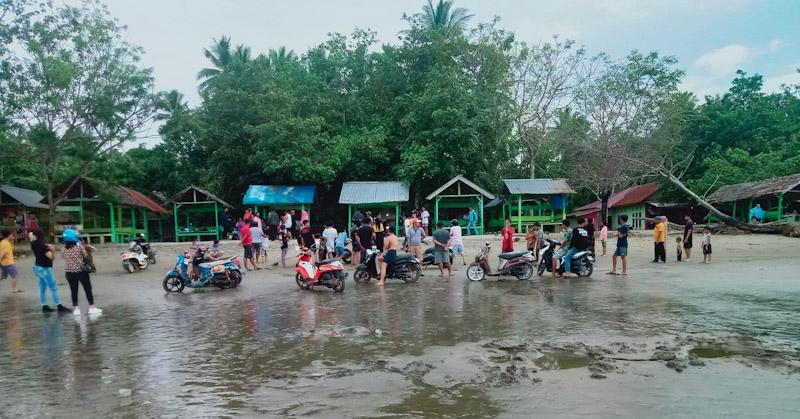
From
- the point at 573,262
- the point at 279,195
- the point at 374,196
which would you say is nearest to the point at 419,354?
the point at 573,262

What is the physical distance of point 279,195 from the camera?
27344mm

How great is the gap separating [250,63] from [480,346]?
95.7 feet

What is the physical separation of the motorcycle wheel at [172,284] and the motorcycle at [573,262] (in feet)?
28.8

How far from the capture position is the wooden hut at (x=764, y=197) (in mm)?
25469

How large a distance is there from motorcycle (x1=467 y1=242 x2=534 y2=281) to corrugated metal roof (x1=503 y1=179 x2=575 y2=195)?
14.9 meters

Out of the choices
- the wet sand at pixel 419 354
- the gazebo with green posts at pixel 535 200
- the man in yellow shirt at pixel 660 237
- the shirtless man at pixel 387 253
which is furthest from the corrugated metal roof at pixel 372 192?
the wet sand at pixel 419 354

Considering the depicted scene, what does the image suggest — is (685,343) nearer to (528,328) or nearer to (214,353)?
(528,328)

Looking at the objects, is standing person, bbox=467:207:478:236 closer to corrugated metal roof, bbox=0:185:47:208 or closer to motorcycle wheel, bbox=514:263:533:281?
motorcycle wheel, bbox=514:263:533:281

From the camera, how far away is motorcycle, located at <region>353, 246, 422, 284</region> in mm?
12203

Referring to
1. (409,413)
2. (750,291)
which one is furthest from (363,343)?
(750,291)

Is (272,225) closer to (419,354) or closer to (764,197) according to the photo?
(419,354)

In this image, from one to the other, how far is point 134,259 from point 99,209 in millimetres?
14205

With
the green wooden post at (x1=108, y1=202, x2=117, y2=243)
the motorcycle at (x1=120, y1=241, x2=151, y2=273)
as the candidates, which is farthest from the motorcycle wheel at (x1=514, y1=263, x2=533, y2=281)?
the green wooden post at (x1=108, y1=202, x2=117, y2=243)

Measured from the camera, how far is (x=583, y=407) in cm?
421
